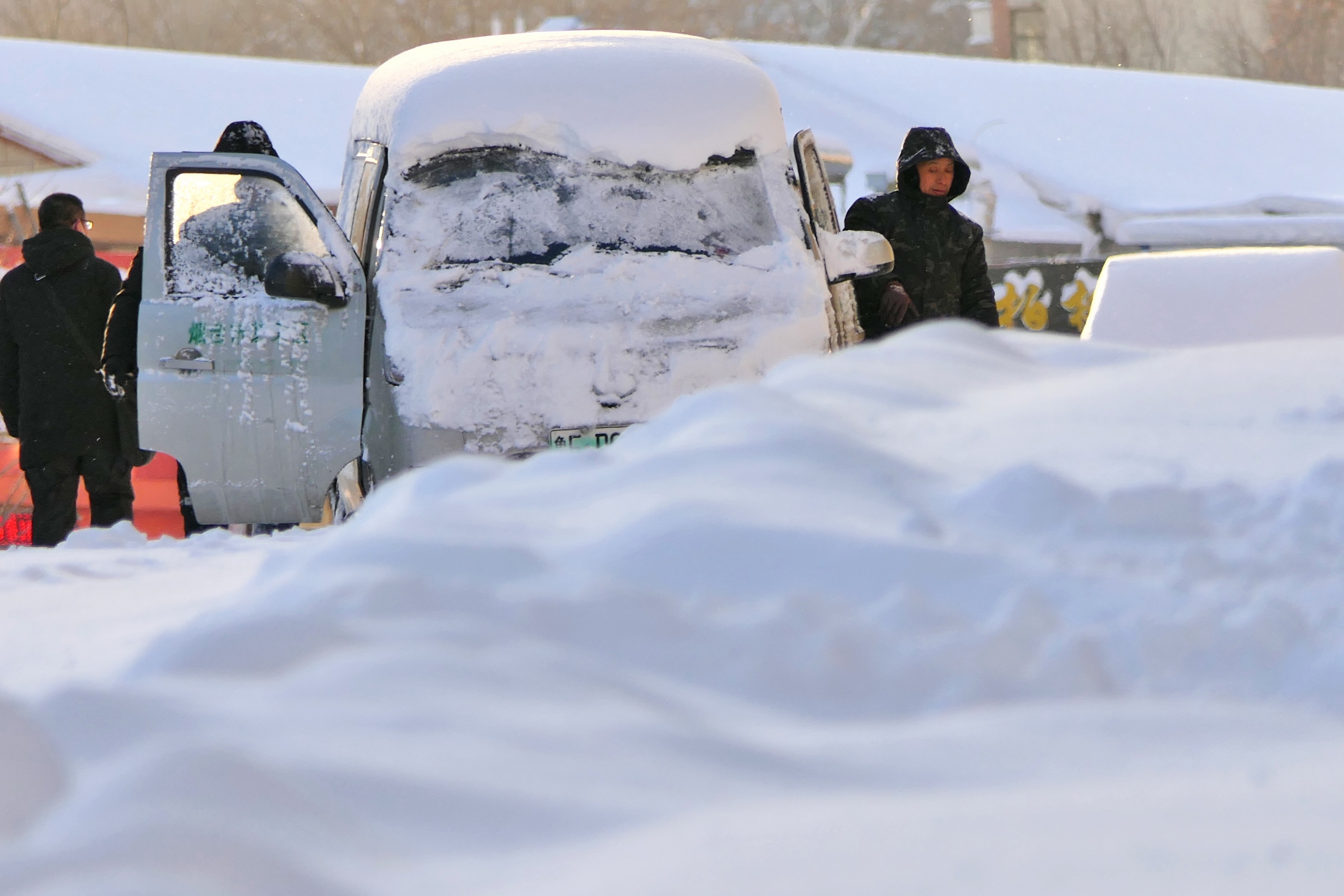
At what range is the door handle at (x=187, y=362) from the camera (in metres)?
5.16

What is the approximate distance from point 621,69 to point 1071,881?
15.0ft

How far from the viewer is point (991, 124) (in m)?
23.4

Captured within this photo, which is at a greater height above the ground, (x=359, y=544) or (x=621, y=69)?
(x=621, y=69)

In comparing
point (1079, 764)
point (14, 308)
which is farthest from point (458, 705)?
point (14, 308)

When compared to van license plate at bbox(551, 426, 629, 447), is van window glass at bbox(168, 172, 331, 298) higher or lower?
higher

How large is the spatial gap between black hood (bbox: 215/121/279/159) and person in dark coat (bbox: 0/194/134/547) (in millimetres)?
697

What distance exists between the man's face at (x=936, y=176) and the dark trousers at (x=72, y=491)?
12.3ft

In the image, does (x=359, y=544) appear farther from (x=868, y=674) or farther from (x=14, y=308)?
(x=14, y=308)

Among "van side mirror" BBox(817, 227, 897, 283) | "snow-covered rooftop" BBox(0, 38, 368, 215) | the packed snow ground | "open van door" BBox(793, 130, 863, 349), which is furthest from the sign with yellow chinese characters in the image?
the packed snow ground

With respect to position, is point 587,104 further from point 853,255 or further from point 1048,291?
point 1048,291

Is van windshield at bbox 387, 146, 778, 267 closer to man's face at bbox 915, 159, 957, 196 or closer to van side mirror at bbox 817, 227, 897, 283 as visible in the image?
van side mirror at bbox 817, 227, 897, 283

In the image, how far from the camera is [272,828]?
5.06 feet

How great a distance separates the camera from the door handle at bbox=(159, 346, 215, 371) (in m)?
5.16

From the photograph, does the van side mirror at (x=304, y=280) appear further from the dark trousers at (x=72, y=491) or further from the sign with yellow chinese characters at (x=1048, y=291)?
the sign with yellow chinese characters at (x=1048, y=291)
